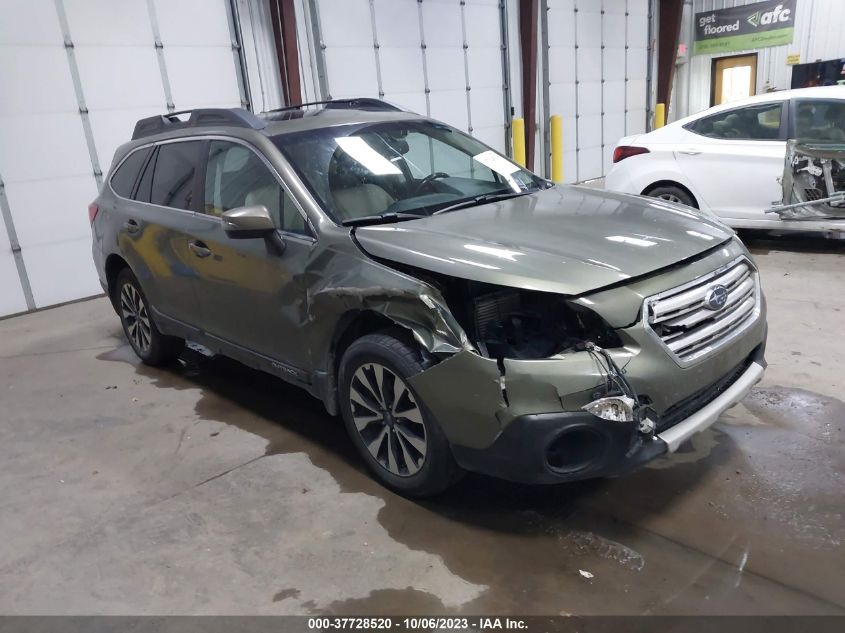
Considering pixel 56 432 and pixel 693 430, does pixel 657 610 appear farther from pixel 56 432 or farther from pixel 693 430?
pixel 56 432

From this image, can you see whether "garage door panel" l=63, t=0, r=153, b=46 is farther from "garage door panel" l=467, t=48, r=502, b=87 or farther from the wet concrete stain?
the wet concrete stain

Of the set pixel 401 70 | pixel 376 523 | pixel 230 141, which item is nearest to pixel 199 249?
pixel 230 141

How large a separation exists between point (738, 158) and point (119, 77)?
6.28 m

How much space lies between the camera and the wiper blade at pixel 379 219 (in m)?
2.97

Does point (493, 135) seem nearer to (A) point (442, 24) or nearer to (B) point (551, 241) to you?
(A) point (442, 24)

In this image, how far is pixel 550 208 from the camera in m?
3.14

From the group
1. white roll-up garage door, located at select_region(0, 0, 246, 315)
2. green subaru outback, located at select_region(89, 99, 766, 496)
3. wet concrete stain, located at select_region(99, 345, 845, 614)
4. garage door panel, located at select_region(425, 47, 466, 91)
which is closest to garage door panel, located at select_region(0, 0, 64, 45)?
white roll-up garage door, located at select_region(0, 0, 246, 315)

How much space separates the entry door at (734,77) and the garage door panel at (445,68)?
28.2 feet

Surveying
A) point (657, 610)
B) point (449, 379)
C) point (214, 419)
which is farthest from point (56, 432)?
point (657, 610)

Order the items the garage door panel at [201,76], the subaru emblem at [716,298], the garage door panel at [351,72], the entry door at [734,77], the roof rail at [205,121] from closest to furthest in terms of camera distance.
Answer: the subaru emblem at [716,298] < the roof rail at [205,121] < the garage door panel at [201,76] < the garage door panel at [351,72] < the entry door at [734,77]

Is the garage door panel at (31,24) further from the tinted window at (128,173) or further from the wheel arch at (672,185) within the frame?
the wheel arch at (672,185)

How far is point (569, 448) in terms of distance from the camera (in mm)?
2404

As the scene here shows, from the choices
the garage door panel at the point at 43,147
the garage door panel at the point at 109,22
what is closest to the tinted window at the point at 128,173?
the garage door panel at the point at 43,147

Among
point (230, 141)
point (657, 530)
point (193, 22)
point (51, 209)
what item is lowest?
point (657, 530)
